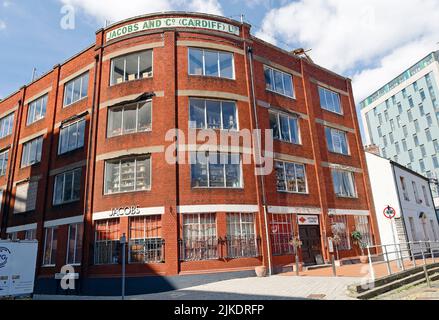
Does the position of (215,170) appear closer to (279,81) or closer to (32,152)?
(279,81)

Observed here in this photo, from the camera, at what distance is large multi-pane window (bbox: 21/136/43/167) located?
22.7 metres

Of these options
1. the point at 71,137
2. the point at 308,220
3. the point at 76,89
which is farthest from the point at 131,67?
the point at 308,220

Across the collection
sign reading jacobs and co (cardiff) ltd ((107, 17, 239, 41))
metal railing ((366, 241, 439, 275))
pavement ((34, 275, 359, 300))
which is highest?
sign reading jacobs and co (cardiff) ltd ((107, 17, 239, 41))

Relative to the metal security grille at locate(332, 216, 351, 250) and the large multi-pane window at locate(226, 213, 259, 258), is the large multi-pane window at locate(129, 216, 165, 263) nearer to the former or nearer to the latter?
the large multi-pane window at locate(226, 213, 259, 258)

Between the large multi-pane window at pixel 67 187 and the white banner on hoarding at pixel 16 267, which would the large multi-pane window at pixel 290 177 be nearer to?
the large multi-pane window at pixel 67 187

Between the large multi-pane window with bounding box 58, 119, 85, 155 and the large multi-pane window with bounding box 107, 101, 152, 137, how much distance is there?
8.56 feet

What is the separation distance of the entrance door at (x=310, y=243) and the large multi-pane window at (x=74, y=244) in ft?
41.6

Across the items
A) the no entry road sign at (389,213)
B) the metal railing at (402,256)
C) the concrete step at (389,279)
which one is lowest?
the concrete step at (389,279)

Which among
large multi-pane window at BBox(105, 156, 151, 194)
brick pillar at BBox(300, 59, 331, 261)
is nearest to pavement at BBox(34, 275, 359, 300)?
large multi-pane window at BBox(105, 156, 151, 194)

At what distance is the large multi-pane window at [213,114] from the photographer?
1770cm

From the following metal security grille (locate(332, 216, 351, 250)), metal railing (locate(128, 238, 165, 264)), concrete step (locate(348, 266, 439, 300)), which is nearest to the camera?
concrete step (locate(348, 266, 439, 300))

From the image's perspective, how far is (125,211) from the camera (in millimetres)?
16328

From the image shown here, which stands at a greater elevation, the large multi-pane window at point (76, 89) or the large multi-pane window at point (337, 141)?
the large multi-pane window at point (76, 89)

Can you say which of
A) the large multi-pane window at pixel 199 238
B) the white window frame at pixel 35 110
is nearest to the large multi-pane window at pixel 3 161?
the white window frame at pixel 35 110
